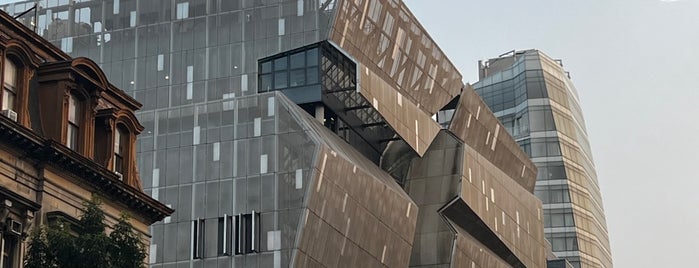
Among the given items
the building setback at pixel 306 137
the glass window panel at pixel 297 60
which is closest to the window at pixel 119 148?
the building setback at pixel 306 137

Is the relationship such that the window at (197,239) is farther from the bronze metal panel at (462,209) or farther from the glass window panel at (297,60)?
the bronze metal panel at (462,209)

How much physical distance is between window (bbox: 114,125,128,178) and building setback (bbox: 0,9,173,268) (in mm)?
37

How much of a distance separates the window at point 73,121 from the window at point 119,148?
2718mm

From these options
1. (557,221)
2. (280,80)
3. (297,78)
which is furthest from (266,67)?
(557,221)

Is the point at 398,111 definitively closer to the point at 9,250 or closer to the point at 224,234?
the point at 224,234

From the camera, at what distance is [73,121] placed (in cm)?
4716

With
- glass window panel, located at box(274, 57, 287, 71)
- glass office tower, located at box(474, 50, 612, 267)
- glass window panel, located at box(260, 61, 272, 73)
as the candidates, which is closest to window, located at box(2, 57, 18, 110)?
glass window panel, located at box(274, 57, 287, 71)

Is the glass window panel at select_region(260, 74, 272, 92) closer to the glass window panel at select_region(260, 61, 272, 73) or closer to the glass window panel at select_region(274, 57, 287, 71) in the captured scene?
the glass window panel at select_region(260, 61, 272, 73)

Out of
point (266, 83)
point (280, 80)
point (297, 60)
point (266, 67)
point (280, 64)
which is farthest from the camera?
point (266, 67)

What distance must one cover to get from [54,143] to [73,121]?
2.88m

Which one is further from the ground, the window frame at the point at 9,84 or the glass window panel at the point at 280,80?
the glass window panel at the point at 280,80

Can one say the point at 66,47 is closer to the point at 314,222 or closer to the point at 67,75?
the point at 314,222

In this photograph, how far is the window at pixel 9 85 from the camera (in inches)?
1724

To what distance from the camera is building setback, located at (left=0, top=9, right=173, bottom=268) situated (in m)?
43.2
